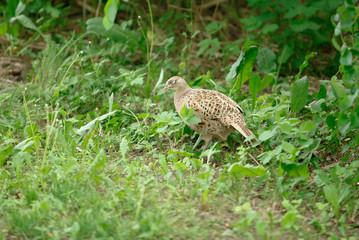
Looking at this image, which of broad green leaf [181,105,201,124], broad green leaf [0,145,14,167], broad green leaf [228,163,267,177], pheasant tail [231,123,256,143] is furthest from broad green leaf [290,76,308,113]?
broad green leaf [0,145,14,167]

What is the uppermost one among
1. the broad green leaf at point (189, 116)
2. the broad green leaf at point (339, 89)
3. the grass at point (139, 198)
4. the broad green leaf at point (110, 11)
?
the broad green leaf at point (110, 11)

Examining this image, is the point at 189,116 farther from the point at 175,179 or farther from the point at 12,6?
the point at 12,6

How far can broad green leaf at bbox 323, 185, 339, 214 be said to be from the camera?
3.87m

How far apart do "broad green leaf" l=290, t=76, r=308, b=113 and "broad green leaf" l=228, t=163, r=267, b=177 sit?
122 centimetres

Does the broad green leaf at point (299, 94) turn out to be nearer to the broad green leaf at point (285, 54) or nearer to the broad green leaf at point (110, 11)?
the broad green leaf at point (285, 54)

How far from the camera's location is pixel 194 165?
449 cm

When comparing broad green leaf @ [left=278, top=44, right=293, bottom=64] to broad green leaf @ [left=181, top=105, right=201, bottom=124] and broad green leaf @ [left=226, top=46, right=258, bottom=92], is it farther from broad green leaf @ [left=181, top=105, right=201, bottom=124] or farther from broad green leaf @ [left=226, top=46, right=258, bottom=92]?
broad green leaf @ [left=181, top=105, right=201, bottom=124]

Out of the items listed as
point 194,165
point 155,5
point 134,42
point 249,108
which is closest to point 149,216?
point 194,165

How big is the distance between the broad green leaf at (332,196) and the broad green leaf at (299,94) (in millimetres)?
1343

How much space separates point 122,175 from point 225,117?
3.91ft

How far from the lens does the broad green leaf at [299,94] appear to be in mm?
5027

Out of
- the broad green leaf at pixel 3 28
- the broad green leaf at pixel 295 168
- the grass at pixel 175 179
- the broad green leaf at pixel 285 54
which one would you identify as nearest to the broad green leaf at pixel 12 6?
the broad green leaf at pixel 3 28

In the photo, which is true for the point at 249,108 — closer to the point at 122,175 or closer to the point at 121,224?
the point at 122,175

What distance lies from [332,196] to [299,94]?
1.45 meters
